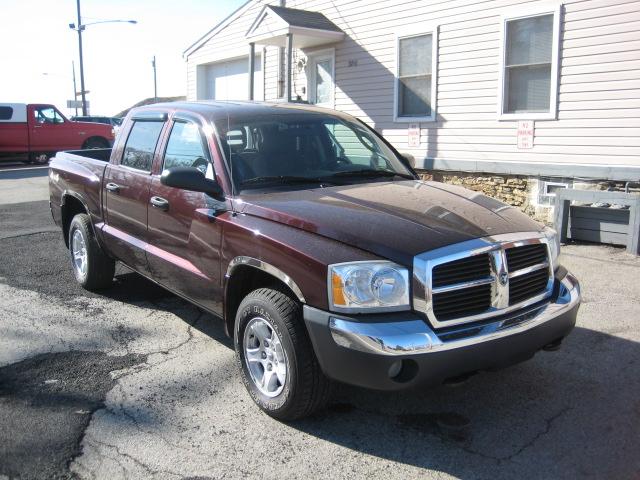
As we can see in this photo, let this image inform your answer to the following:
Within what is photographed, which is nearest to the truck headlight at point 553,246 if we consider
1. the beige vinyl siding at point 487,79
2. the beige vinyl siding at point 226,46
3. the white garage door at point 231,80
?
the beige vinyl siding at point 487,79

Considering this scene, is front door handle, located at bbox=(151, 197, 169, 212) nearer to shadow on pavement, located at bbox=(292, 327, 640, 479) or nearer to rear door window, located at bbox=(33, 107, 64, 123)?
shadow on pavement, located at bbox=(292, 327, 640, 479)

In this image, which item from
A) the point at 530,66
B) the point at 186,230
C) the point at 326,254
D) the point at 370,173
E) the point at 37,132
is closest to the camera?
the point at 326,254

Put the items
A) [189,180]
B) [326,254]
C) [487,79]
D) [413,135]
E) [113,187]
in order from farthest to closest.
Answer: [413,135], [487,79], [113,187], [189,180], [326,254]

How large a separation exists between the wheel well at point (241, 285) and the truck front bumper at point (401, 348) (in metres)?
0.58

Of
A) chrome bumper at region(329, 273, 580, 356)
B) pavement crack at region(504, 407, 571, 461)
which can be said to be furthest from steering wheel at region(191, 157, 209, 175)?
pavement crack at region(504, 407, 571, 461)

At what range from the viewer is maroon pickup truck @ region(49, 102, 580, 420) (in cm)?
302

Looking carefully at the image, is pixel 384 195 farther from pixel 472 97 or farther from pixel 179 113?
pixel 472 97

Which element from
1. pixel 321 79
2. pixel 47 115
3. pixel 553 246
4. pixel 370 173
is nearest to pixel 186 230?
pixel 370 173

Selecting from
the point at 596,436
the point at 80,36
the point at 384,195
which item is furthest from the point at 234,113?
the point at 80,36

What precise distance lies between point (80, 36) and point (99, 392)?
1308 inches

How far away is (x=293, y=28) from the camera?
11516 millimetres

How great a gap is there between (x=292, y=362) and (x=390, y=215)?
0.96m

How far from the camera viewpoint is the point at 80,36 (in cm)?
3278

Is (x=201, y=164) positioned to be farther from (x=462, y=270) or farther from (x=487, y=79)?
(x=487, y=79)
